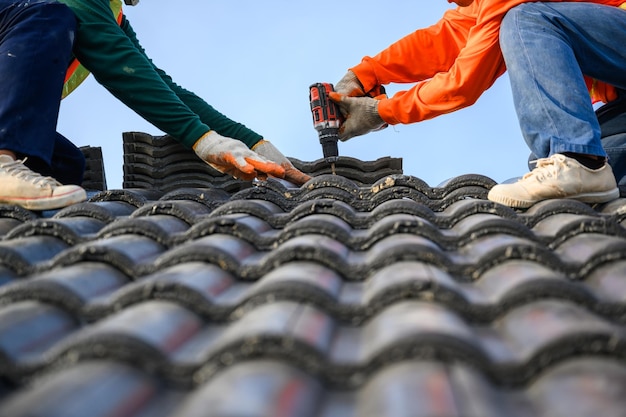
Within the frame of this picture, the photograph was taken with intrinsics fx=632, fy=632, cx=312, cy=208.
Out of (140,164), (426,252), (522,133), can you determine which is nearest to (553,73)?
(522,133)

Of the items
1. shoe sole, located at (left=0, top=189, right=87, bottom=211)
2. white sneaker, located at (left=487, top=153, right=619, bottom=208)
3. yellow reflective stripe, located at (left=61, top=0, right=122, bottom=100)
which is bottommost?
shoe sole, located at (left=0, top=189, right=87, bottom=211)

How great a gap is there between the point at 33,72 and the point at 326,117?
2.20 metres

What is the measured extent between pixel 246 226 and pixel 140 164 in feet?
8.62

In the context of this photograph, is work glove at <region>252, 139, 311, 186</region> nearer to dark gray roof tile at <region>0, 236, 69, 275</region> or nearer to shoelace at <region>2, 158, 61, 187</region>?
shoelace at <region>2, 158, 61, 187</region>

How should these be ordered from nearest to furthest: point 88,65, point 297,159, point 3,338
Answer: point 3,338 < point 88,65 < point 297,159

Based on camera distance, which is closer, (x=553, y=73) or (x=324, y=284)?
(x=324, y=284)

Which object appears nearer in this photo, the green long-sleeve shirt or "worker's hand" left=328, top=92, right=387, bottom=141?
the green long-sleeve shirt

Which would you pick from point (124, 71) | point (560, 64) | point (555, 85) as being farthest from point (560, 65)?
point (124, 71)

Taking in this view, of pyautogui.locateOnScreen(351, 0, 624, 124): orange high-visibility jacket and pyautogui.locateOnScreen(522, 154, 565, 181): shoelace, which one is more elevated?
pyautogui.locateOnScreen(351, 0, 624, 124): orange high-visibility jacket

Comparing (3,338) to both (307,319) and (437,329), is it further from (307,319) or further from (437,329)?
(437,329)

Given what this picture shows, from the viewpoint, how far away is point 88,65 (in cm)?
337

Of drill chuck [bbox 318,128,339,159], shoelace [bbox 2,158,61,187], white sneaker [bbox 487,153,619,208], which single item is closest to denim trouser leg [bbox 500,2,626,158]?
white sneaker [bbox 487,153,619,208]

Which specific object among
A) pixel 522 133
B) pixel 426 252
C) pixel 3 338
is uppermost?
pixel 522 133

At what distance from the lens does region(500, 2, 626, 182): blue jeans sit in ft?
8.86
